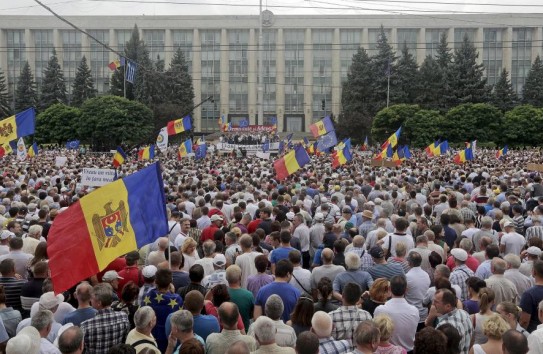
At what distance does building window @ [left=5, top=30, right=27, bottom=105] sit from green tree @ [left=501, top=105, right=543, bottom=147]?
208 ft

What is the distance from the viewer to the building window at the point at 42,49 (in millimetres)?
87938

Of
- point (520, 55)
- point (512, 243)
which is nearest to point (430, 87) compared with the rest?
point (520, 55)

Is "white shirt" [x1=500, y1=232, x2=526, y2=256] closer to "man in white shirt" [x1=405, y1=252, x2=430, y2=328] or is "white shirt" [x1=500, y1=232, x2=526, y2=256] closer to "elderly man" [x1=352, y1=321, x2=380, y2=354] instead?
"man in white shirt" [x1=405, y1=252, x2=430, y2=328]

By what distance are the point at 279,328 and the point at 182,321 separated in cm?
90

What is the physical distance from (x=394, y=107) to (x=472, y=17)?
3391 cm

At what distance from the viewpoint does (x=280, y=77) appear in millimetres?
87625

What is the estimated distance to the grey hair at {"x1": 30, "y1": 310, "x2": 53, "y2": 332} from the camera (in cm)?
544

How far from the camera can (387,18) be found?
8575 cm

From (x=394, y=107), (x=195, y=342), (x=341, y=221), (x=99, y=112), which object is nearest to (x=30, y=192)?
(x=341, y=221)

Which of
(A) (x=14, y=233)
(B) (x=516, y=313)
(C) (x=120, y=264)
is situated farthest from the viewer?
(A) (x=14, y=233)

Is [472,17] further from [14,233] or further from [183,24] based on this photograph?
[14,233]

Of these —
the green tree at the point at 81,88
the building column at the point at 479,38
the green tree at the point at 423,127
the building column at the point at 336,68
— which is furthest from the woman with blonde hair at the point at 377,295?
the building column at the point at 479,38

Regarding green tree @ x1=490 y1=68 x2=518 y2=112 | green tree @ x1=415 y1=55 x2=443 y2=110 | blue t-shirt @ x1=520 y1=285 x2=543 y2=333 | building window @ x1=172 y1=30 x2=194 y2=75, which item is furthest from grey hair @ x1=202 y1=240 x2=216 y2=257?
building window @ x1=172 y1=30 x2=194 y2=75

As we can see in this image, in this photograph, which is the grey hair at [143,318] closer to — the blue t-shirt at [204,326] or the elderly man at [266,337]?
the blue t-shirt at [204,326]
